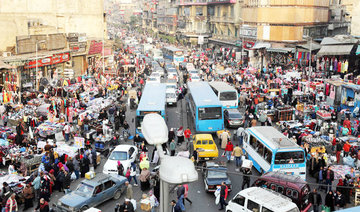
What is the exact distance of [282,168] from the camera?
15.6 meters

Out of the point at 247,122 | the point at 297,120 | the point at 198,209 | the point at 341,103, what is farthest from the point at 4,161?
the point at 341,103

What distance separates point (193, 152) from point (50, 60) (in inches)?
1015

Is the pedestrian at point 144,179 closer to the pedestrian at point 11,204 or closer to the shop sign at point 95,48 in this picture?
the pedestrian at point 11,204

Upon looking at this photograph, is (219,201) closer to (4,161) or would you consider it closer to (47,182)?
(47,182)

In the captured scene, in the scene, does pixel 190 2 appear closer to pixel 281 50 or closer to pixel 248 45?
pixel 248 45

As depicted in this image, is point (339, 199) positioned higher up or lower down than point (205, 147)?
lower down

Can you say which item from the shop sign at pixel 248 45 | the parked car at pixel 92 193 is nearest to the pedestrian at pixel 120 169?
the parked car at pixel 92 193

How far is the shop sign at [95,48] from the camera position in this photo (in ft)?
164

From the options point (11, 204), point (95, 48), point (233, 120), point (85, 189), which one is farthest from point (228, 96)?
point (95, 48)

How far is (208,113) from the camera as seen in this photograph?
75.3 feet

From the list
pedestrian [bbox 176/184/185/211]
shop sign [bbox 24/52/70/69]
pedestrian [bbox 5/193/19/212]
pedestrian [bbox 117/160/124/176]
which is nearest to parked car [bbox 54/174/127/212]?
pedestrian [bbox 117/160/124/176]

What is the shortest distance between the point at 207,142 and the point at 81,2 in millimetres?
46183

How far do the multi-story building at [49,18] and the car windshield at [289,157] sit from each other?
32781 mm

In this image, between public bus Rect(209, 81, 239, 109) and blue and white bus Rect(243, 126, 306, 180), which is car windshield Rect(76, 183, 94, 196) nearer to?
blue and white bus Rect(243, 126, 306, 180)
